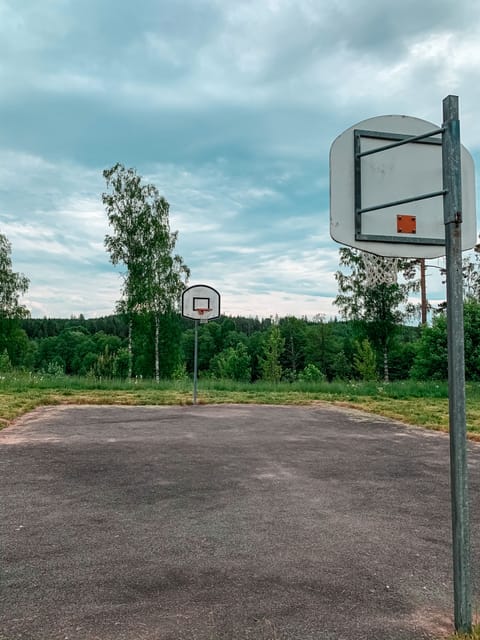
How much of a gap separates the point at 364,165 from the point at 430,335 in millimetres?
20896

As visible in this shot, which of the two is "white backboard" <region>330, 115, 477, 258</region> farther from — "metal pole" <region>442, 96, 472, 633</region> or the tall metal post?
the tall metal post

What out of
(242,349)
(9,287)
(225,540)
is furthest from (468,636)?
(242,349)

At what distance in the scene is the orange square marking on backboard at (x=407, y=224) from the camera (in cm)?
260

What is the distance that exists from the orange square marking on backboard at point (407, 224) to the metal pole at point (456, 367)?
0.21 metres

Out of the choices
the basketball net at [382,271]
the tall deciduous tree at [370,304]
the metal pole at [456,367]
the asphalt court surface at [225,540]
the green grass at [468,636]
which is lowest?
the asphalt court surface at [225,540]

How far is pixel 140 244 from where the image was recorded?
2502cm

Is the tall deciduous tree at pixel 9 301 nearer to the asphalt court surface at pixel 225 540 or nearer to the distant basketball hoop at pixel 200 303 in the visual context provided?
the distant basketball hoop at pixel 200 303

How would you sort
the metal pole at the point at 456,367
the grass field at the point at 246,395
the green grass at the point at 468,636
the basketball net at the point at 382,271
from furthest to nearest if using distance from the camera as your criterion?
the grass field at the point at 246,395 < the basketball net at the point at 382,271 < the metal pole at the point at 456,367 < the green grass at the point at 468,636

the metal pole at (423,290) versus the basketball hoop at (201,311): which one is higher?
the metal pole at (423,290)

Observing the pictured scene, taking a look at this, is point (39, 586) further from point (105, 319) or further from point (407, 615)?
point (105, 319)

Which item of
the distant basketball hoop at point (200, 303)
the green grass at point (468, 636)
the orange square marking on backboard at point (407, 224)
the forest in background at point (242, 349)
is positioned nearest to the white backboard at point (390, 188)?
the orange square marking on backboard at point (407, 224)

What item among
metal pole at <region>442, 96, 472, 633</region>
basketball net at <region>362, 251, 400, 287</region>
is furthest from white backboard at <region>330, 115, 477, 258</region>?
basketball net at <region>362, 251, 400, 287</region>

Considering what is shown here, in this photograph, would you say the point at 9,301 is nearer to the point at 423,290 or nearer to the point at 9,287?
the point at 9,287

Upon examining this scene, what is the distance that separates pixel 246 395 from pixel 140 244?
551 inches
